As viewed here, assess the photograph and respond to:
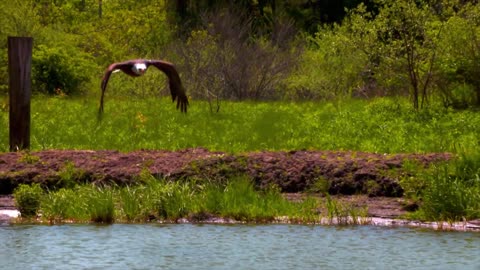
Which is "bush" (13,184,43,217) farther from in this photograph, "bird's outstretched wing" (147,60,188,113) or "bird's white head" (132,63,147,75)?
"bird's outstretched wing" (147,60,188,113)

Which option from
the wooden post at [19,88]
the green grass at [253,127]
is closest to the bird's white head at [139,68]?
the wooden post at [19,88]

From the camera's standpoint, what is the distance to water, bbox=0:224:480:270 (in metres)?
12.6

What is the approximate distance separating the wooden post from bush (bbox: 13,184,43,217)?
5064mm

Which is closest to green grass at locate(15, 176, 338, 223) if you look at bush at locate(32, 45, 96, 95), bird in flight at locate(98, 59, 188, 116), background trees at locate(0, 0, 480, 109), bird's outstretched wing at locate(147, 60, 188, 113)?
bird in flight at locate(98, 59, 188, 116)

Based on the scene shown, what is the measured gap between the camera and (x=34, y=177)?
17.8 m

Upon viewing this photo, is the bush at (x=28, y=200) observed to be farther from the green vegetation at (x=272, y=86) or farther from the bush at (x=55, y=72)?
the bush at (x=55, y=72)

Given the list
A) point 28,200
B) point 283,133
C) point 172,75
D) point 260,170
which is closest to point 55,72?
point 283,133

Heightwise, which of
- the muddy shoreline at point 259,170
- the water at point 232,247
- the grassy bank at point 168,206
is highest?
the muddy shoreline at point 259,170

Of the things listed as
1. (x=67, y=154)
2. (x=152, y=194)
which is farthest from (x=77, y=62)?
(x=152, y=194)

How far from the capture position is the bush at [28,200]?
1587 centimetres

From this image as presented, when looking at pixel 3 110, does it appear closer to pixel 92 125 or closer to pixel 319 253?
pixel 92 125

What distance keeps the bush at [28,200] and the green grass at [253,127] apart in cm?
595

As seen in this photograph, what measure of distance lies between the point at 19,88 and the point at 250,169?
5263 mm

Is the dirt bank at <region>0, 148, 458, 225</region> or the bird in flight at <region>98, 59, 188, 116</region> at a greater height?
the bird in flight at <region>98, 59, 188, 116</region>
